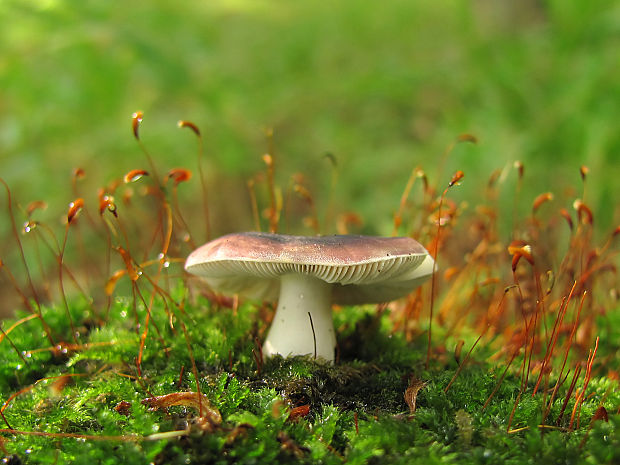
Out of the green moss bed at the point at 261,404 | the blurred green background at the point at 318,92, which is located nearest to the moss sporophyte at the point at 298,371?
the green moss bed at the point at 261,404

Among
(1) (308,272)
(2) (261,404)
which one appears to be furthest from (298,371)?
(1) (308,272)

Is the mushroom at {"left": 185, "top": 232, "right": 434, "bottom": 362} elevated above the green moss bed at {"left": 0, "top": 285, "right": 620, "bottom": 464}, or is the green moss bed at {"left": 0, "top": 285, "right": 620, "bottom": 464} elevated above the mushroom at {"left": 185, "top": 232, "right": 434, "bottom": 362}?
the mushroom at {"left": 185, "top": 232, "right": 434, "bottom": 362}

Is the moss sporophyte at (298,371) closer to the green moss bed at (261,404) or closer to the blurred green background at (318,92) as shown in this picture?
the green moss bed at (261,404)

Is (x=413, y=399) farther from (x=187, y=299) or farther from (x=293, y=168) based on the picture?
(x=293, y=168)

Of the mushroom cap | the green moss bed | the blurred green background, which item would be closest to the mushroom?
the mushroom cap

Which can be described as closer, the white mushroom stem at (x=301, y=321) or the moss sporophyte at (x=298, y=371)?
the moss sporophyte at (x=298, y=371)

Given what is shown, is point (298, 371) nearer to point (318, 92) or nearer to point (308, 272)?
point (308, 272)

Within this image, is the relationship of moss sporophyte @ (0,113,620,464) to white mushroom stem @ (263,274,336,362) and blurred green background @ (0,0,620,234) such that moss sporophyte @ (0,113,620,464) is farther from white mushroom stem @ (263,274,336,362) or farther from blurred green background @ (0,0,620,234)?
blurred green background @ (0,0,620,234)
